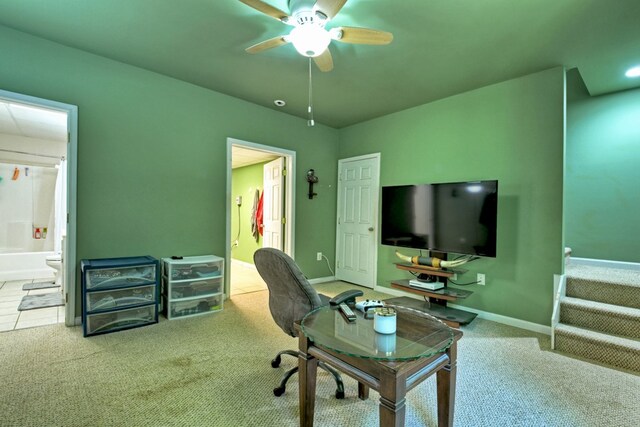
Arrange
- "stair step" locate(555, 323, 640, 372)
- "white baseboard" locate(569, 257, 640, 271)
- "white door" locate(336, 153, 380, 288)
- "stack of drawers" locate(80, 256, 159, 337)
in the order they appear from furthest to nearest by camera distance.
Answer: "white door" locate(336, 153, 380, 288) → "white baseboard" locate(569, 257, 640, 271) → "stack of drawers" locate(80, 256, 159, 337) → "stair step" locate(555, 323, 640, 372)

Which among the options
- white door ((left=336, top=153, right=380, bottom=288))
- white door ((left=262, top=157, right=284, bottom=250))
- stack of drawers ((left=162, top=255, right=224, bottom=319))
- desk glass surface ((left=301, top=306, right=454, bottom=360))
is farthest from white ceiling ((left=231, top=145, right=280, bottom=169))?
desk glass surface ((left=301, top=306, right=454, bottom=360))

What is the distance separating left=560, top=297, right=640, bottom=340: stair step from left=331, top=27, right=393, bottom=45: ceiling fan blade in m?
2.88

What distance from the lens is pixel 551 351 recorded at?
257 centimetres

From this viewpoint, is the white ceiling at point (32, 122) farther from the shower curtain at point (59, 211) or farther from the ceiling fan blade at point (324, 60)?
the ceiling fan blade at point (324, 60)

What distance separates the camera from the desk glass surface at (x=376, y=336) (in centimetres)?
129

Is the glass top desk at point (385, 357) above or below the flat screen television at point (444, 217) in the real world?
below

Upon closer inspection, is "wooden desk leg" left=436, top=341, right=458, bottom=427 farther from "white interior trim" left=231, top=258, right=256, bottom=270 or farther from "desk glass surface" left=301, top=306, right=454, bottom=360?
"white interior trim" left=231, top=258, right=256, bottom=270

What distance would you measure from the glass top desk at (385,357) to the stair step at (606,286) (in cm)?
226

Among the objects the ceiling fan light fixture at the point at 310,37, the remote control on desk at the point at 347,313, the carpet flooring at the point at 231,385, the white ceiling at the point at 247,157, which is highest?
the ceiling fan light fixture at the point at 310,37

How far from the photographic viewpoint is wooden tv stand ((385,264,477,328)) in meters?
3.11

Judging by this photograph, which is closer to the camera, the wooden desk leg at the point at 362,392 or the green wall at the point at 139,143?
the wooden desk leg at the point at 362,392

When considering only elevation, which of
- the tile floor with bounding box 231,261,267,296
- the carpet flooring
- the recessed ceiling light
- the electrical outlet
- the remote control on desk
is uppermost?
the recessed ceiling light

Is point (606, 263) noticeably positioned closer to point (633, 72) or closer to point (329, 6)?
point (633, 72)

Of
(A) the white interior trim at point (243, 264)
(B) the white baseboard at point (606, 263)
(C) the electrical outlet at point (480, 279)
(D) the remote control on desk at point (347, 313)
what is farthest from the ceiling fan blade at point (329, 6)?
(A) the white interior trim at point (243, 264)
